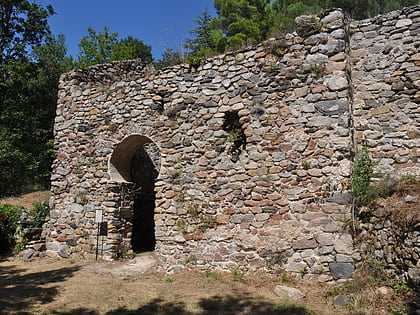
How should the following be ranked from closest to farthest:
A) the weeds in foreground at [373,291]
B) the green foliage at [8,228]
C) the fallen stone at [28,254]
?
the weeds in foreground at [373,291], the fallen stone at [28,254], the green foliage at [8,228]

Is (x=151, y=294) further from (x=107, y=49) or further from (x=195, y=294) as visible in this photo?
(x=107, y=49)

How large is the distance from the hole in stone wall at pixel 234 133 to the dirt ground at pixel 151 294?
2407mm

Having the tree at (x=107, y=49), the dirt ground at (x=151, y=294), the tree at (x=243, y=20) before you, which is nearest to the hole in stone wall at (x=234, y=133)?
the dirt ground at (x=151, y=294)

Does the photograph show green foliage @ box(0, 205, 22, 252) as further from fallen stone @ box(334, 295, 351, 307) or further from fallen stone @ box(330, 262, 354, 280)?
fallen stone @ box(334, 295, 351, 307)

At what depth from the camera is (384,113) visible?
6.47 meters

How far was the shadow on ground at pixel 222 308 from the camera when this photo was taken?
436cm

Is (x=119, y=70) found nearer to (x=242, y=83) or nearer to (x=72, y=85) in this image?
(x=72, y=85)

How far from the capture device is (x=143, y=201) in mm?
10602

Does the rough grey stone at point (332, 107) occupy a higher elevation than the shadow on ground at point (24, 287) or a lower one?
higher

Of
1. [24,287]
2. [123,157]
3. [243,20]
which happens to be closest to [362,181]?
[123,157]

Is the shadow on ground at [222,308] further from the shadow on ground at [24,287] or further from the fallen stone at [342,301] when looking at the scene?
the shadow on ground at [24,287]

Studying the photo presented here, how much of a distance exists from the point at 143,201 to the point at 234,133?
5.07m

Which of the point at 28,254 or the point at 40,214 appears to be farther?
the point at 40,214

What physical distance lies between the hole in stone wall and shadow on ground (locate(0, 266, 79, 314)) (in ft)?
13.6
